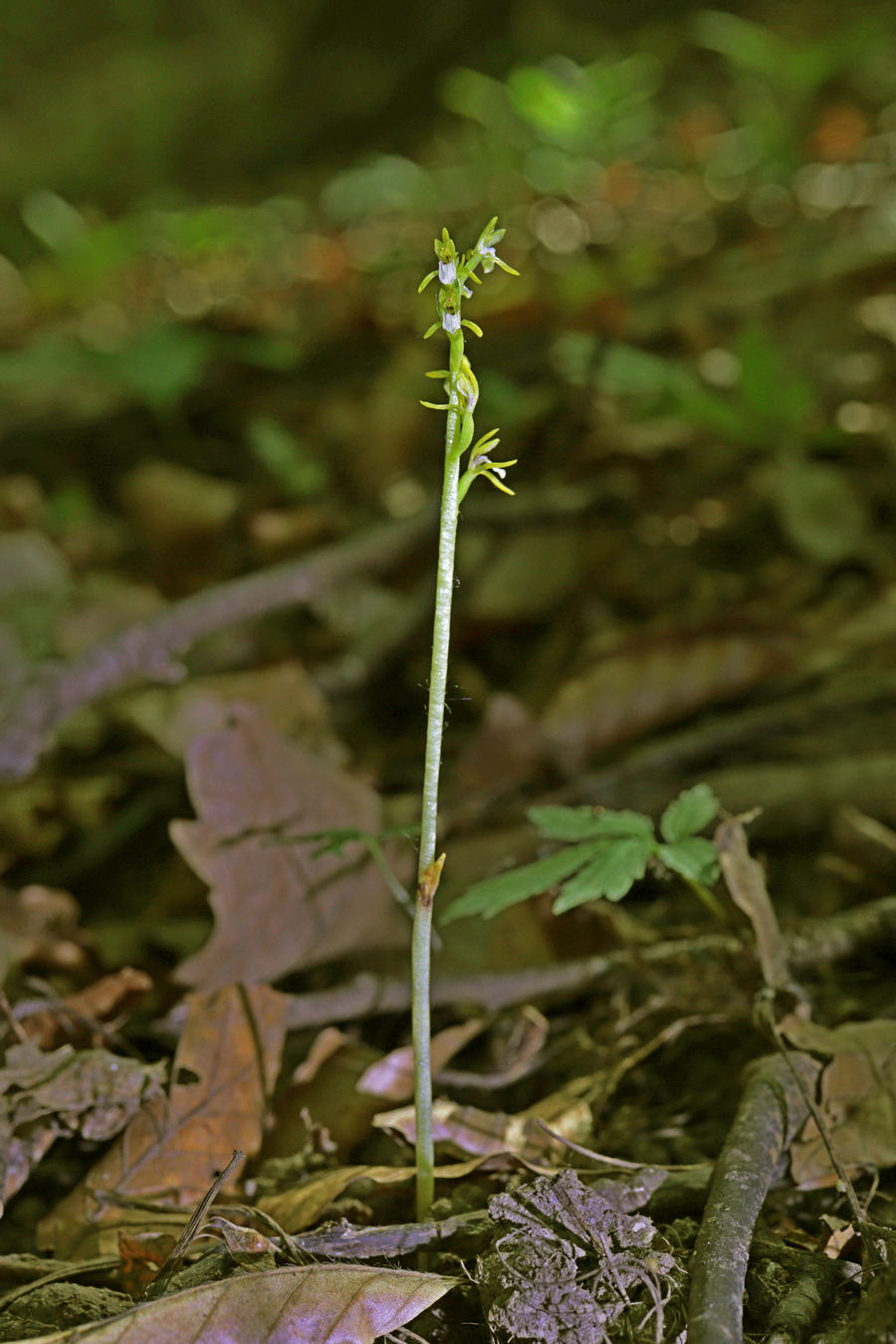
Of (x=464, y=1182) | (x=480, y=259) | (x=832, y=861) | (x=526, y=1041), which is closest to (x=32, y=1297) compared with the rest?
(x=464, y=1182)

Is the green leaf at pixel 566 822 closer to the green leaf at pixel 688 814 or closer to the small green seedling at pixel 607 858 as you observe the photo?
the small green seedling at pixel 607 858

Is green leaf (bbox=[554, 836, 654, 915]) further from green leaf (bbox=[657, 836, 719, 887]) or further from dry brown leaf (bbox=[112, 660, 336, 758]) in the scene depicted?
dry brown leaf (bbox=[112, 660, 336, 758])

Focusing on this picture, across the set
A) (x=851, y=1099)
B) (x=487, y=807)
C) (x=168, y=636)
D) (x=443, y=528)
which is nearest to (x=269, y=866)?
(x=487, y=807)

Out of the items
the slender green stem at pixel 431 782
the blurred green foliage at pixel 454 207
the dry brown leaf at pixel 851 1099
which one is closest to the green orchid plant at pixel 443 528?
the slender green stem at pixel 431 782

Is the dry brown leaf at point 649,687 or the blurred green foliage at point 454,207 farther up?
the blurred green foliage at point 454,207

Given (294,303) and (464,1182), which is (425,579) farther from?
(294,303)

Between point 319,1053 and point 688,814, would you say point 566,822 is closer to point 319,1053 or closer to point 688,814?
point 688,814
